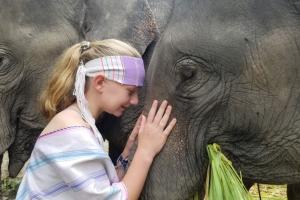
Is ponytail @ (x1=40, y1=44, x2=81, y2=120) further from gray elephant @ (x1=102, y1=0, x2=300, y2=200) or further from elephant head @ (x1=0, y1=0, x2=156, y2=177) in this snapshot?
elephant head @ (x1=0, y1=0, x2=156, y2=177)

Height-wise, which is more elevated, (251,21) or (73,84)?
(251,21)

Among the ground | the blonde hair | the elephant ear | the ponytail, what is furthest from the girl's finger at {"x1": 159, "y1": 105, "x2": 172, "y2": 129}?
the ground

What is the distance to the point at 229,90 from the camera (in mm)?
2957

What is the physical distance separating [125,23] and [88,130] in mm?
913

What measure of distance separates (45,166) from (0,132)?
1087 mm

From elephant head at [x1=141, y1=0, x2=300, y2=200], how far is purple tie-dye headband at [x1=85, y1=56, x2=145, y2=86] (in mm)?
104

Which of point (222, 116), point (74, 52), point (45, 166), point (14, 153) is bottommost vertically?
point (14, 153)

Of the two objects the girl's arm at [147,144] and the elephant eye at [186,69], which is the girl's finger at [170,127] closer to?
the girl's arm at [147,144]

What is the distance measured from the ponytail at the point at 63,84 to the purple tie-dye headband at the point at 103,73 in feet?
0.14

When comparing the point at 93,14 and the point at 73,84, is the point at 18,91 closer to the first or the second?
the point at 93,14

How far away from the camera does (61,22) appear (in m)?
3.87

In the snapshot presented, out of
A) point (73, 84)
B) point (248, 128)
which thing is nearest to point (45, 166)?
point (73, 84)

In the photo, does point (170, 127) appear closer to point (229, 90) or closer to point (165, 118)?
point (165, 118)

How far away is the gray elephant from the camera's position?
2.87m
